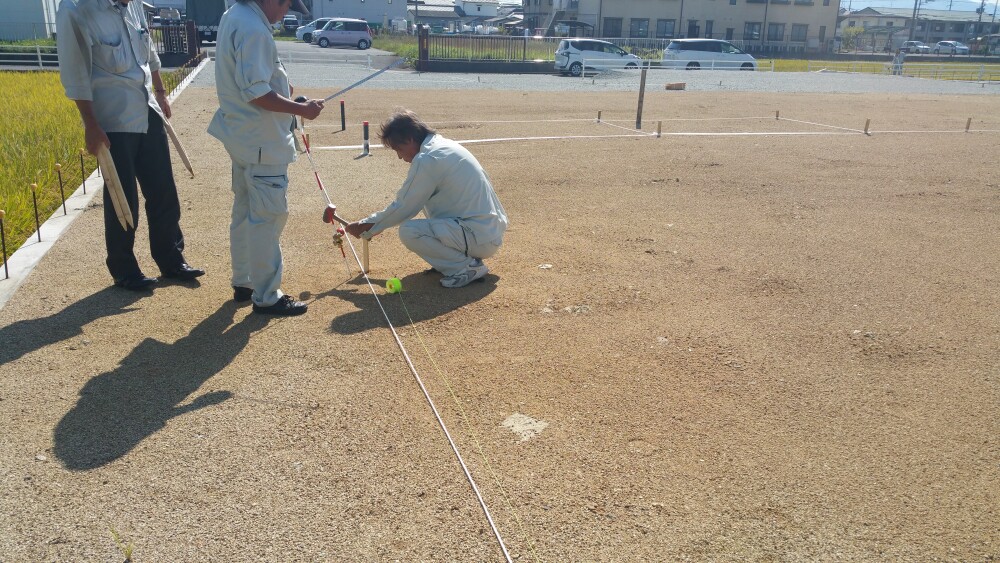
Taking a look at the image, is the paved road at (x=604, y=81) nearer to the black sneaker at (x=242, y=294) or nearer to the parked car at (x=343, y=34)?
the parked car at (x=343, y=34)

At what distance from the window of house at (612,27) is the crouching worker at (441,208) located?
55.4m

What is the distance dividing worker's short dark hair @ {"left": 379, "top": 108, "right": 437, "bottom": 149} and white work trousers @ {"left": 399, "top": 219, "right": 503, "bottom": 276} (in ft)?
1.85

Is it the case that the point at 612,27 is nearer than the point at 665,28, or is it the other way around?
the point at 612,27

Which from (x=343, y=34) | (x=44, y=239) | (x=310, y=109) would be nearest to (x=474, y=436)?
(x=310, y=109)

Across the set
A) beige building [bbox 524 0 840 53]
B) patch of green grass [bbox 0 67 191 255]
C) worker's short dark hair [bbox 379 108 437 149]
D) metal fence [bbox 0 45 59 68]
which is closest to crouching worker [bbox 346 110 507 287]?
worker's short dark hair [bbox 379 108 437 149]

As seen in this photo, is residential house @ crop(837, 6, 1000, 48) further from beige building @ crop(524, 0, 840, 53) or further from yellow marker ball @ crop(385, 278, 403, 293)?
yellow marker ball @ crop(385, 278, 403, 293)

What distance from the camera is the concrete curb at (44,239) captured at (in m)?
5.02

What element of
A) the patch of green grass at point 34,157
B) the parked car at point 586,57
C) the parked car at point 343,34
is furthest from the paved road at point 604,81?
the parked car at point 343,34

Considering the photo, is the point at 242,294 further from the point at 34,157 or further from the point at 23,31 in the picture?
the point at 23,31

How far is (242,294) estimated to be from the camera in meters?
Answer: 4.99

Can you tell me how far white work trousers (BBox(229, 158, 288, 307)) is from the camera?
4.47 meters

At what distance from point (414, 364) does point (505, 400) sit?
2.07 feet

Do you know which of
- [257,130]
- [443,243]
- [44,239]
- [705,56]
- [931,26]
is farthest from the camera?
[931,26]

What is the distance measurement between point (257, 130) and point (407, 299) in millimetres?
1489
